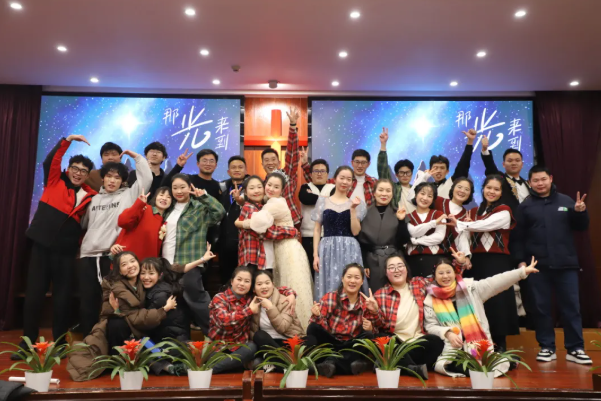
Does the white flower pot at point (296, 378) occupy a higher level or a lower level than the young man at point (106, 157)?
lower

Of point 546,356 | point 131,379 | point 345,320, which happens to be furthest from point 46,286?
point 546,356

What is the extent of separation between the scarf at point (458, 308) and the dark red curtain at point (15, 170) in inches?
184

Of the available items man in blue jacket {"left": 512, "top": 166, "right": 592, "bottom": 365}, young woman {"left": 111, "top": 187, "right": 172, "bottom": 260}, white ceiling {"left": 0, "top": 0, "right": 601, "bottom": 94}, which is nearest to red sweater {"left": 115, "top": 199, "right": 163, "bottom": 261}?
young woman {"left": 111, "top": 187, "right": 172, "bottom": 260}

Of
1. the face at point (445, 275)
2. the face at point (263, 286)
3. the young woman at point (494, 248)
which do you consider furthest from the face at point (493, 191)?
the face at point (263, 286)

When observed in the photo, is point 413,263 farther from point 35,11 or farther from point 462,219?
point 35,11

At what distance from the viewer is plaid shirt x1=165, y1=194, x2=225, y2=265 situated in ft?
13.0

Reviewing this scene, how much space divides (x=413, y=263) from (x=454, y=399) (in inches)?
102

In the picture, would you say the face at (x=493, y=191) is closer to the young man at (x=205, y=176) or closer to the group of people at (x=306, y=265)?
the group of people at (x=306, y=265)

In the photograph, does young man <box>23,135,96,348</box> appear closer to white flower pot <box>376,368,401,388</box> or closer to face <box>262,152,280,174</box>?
face <box>262,152,280,174</box>

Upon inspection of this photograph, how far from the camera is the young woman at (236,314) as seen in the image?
344 cm

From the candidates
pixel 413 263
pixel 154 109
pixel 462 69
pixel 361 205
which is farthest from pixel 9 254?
pixel 462 69

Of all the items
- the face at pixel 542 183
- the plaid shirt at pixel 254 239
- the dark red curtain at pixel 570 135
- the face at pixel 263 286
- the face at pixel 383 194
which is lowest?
the face at pixel 263 286

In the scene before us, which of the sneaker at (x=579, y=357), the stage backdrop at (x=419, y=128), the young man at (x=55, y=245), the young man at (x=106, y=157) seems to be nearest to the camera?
the sneaker at (x=579, y=357)

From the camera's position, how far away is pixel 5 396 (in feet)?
4.98
